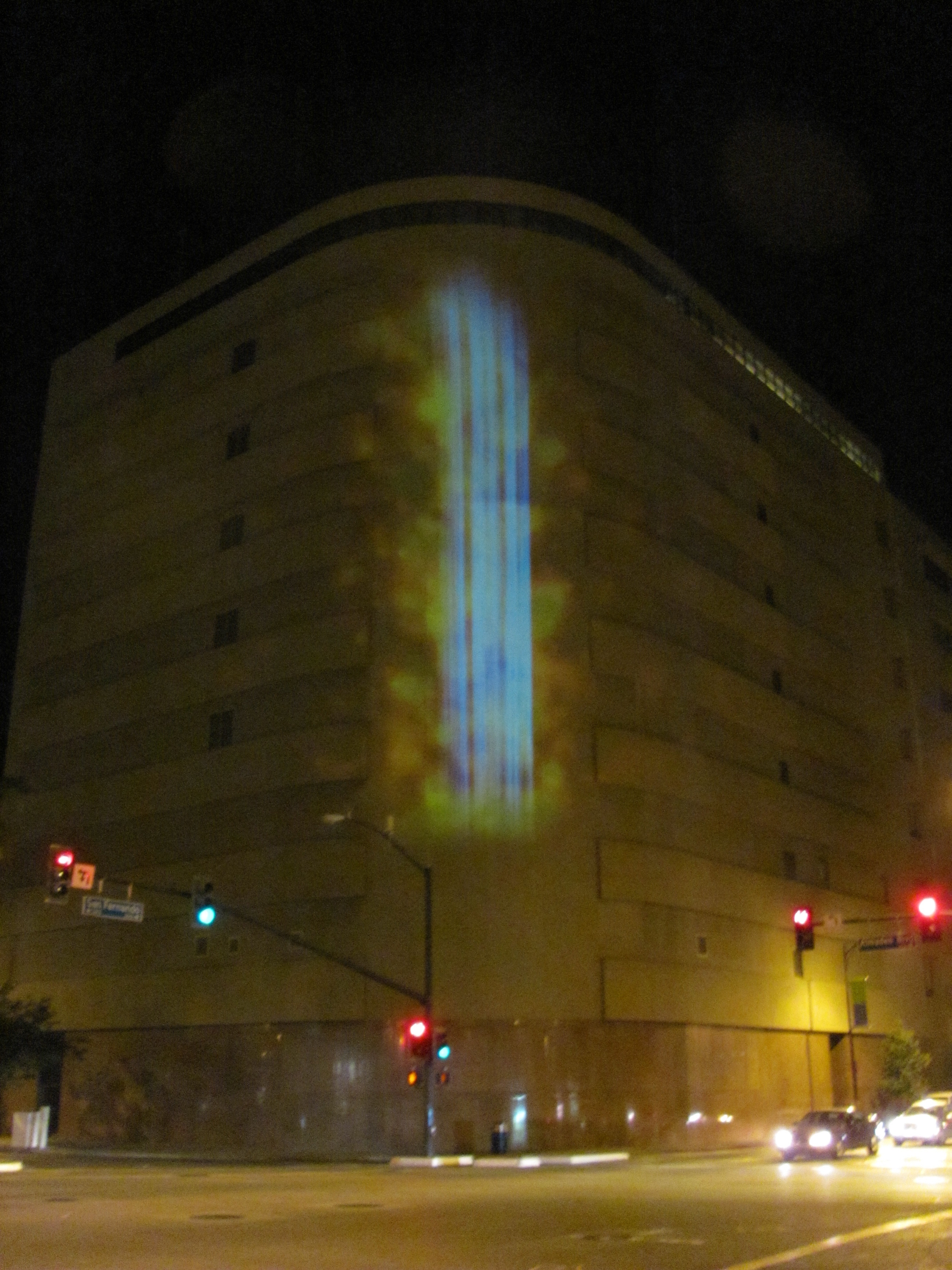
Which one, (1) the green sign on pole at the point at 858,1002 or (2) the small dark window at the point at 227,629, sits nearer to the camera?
(2) the small dark window at the point at 227,629

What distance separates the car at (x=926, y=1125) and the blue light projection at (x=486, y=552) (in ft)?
54.9

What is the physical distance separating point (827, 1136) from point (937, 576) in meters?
59.0

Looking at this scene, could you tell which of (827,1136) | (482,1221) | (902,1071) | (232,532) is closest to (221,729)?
(232,532)

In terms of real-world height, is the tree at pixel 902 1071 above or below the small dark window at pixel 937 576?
below

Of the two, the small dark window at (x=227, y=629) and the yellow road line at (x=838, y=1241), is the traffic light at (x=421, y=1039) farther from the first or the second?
the yellow road line at (x=838, y=1241)

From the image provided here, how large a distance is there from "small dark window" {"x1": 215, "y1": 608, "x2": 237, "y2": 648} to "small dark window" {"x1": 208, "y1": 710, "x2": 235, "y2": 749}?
3006 mm

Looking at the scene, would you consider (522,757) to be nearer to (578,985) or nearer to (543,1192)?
(578,985)

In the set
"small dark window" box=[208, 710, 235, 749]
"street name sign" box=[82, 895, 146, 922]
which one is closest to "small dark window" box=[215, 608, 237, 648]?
"small dark window" box=[208, 710, 235, 749]

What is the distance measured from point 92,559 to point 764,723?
108 feet

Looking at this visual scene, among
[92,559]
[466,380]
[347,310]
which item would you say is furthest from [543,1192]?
[92,559]

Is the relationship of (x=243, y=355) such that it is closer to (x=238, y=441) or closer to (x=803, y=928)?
(x=238, y=441)

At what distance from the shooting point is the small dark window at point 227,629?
5466 centimetres

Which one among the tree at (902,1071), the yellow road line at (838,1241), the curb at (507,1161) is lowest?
the curb at (507,1161)

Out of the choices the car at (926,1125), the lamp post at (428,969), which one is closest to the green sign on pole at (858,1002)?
the car at (926,1125)
